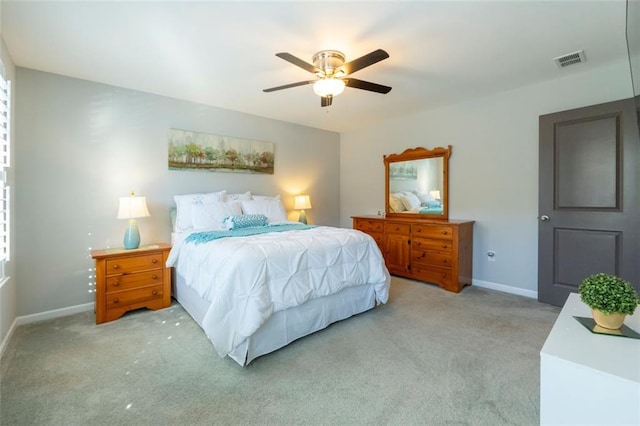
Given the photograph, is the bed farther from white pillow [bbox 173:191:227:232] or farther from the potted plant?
the potted plant

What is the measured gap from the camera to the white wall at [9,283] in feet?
7.35

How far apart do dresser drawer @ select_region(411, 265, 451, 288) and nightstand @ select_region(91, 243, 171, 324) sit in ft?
10.2

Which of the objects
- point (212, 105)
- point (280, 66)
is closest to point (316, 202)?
point (212, 105)

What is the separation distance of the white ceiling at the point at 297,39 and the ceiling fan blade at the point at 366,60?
0.73 ft

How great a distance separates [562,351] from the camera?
1159 millimetres

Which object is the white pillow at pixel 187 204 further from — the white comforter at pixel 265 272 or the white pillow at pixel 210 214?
the white comforter at pixel 265 272

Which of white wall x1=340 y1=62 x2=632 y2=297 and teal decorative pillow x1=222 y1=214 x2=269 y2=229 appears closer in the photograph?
white wall x1=340 y1=62 x2=632 y2=297

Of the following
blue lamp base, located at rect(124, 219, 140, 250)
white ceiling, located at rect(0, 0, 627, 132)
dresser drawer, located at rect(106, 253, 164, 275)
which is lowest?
dresser drawer, located at rect(106, 253, 164, 275)

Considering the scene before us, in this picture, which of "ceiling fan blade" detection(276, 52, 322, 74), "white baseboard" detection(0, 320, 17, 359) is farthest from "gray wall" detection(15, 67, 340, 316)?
"ceiling fan blade" detection(276, 52, 322, 74)

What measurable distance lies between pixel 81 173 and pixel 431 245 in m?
4.15

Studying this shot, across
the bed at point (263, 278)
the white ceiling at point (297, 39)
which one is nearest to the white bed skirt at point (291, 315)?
the bed at point (263, 278)

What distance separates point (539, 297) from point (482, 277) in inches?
27.0

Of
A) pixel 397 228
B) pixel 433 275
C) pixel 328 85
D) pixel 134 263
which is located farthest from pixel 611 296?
pixel 134 263

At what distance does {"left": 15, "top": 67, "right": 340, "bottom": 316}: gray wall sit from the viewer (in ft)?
9.04
